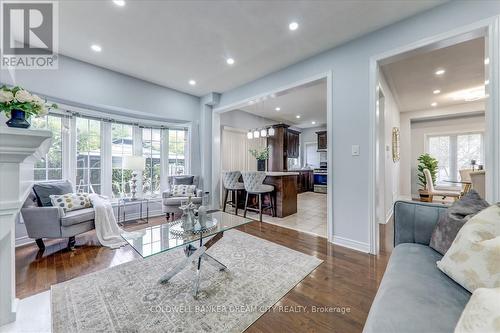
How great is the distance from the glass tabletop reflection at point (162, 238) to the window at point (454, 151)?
→ 738 centimetres

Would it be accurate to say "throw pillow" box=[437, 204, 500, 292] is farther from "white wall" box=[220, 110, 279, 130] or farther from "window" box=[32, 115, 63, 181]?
"white wall" box=[220, 110, 279, 130]

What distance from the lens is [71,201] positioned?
2.84m

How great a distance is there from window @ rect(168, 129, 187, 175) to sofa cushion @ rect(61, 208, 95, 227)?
2094 mm

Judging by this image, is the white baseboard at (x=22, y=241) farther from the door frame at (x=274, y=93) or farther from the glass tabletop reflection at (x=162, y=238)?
the door frame at (x=274, y=93)

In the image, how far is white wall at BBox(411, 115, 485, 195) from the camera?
5789mm

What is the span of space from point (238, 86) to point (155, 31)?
79.3 inches

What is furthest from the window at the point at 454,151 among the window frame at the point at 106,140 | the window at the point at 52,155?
the window at the point at 52,155

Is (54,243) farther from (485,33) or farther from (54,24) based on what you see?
(485,33)

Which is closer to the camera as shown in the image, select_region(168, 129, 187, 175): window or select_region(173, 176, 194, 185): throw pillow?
select_region(173, 176, 194, 185): throw pillow

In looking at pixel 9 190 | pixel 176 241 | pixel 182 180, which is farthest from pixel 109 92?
pixel 176 241

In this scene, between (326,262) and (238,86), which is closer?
(326,262)

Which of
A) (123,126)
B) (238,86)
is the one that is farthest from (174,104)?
(238,86)

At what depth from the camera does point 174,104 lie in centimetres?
458
